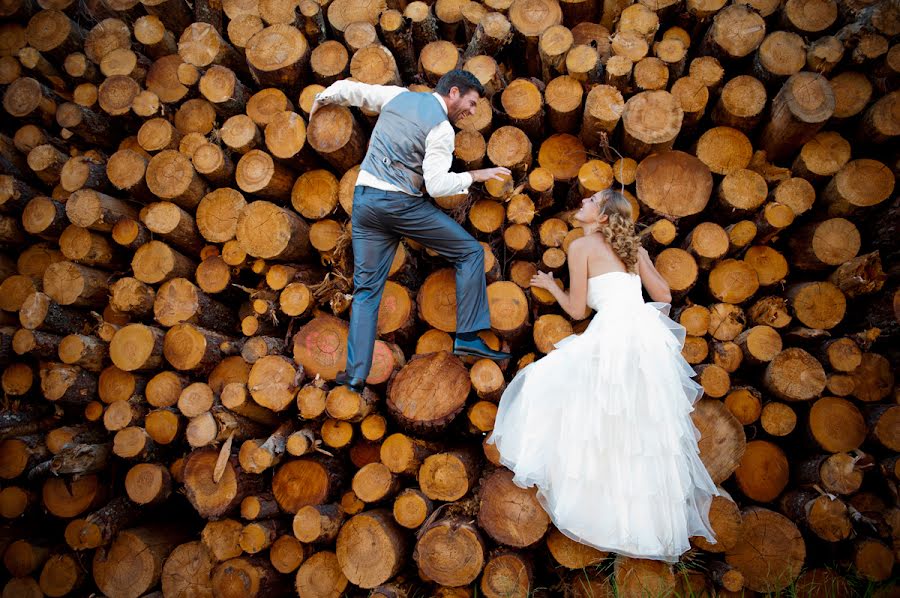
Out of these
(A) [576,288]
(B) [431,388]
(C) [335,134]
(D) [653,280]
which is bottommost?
(B) [431,388]

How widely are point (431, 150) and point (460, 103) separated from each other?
0.44 m

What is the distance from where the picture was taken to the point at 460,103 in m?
3.30

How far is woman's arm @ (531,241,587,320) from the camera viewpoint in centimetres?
326

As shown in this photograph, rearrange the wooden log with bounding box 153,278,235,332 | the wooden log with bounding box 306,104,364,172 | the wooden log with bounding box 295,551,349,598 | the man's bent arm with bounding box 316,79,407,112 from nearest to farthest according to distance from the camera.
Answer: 1. the wooden log with bounding box 295,551,349,598
2. the man's bent arm with bounding box 316,79,407,112
3. the wooden log with bounding box 306,104,364,172
4. the wooden log with bounding box 153,278,235,332

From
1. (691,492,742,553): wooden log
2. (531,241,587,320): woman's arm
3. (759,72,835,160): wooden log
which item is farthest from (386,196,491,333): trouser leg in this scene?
(759,72,835,160): wooden log

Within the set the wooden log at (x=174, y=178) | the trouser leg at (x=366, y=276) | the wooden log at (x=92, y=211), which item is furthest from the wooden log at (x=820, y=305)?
the wooden log at (x=92, y=211)

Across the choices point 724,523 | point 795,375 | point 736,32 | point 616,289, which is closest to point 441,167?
point 616,289

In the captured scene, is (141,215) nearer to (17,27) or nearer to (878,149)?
(17,27)

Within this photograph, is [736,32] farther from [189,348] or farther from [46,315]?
[46,315]

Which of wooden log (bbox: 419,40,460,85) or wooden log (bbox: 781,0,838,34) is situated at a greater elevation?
wooden log (bbox: 781,0,838,34)

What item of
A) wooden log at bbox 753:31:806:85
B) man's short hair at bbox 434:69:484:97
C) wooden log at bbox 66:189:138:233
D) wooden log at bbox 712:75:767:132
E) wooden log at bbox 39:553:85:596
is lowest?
wooden log at bbox 39:553:85:596

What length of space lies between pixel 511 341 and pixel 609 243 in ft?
3.12

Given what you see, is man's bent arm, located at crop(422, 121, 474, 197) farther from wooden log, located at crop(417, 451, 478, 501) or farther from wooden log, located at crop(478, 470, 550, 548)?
wooden log, located at crop(478, 470, 550, 548)

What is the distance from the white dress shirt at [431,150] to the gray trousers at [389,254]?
147 mm
